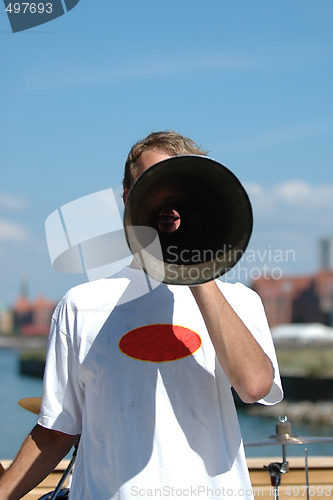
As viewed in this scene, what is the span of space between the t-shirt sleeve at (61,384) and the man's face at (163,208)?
319 mm

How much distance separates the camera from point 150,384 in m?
A: 1.54

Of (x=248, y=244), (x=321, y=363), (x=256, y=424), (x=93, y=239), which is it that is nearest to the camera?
(x=248, y=244)

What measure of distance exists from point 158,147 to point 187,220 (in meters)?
0.19

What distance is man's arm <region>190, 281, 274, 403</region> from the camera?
1.43 meters

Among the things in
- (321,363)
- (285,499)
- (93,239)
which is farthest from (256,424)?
(93,239)

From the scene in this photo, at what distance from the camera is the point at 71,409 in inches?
65.3

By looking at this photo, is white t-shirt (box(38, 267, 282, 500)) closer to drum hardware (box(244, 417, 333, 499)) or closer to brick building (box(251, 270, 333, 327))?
drum hardware (box(244, 417, 333, 499))

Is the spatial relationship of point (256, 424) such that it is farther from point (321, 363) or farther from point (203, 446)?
point (203, 446)

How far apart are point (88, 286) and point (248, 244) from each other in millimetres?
469

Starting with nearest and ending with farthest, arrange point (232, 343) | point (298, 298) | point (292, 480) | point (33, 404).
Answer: point (232, 343), point (33, 404), point (292, 480), point (298, 298)

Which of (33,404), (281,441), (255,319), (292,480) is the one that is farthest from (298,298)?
(255,319)

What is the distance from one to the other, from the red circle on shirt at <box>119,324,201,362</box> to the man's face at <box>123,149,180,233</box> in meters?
0.22

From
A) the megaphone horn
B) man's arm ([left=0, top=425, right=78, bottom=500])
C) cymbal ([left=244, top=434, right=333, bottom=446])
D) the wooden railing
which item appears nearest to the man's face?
the megaphone horn

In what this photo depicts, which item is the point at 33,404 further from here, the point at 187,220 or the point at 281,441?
the point at 187,220
